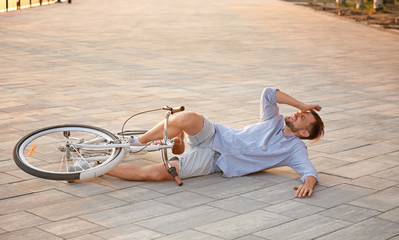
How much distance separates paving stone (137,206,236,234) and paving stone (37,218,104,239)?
0.34m

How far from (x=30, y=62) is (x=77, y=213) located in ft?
29.5

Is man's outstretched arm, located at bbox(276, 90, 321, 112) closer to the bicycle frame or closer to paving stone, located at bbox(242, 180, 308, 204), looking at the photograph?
paving stone, located at bbox(242, 180, 308, 204)

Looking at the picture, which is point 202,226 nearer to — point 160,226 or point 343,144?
point 160,226

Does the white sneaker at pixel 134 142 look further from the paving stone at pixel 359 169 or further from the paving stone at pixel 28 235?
the paving stone at pixel 359 169

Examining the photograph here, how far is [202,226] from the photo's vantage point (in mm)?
4684

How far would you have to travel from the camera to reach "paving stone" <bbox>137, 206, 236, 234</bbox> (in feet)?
15.3

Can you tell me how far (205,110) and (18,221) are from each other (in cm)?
438

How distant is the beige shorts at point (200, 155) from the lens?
5.73 m

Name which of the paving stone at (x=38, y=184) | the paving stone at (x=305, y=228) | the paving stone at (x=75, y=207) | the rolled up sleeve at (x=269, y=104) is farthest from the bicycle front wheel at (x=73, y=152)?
the paving stone at (x=305, y=228)

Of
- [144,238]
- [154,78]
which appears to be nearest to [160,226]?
[144,238]

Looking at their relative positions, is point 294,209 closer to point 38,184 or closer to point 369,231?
point 369,231

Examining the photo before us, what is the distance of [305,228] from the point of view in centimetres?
466

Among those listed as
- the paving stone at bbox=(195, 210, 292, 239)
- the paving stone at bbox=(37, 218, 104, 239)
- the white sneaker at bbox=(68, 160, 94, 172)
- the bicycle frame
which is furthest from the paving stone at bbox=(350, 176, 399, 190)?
the paving stone at bbox=(37, 218, 104, 239)

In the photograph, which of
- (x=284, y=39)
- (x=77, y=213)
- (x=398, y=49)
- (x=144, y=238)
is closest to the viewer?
(x=144, y=238)
